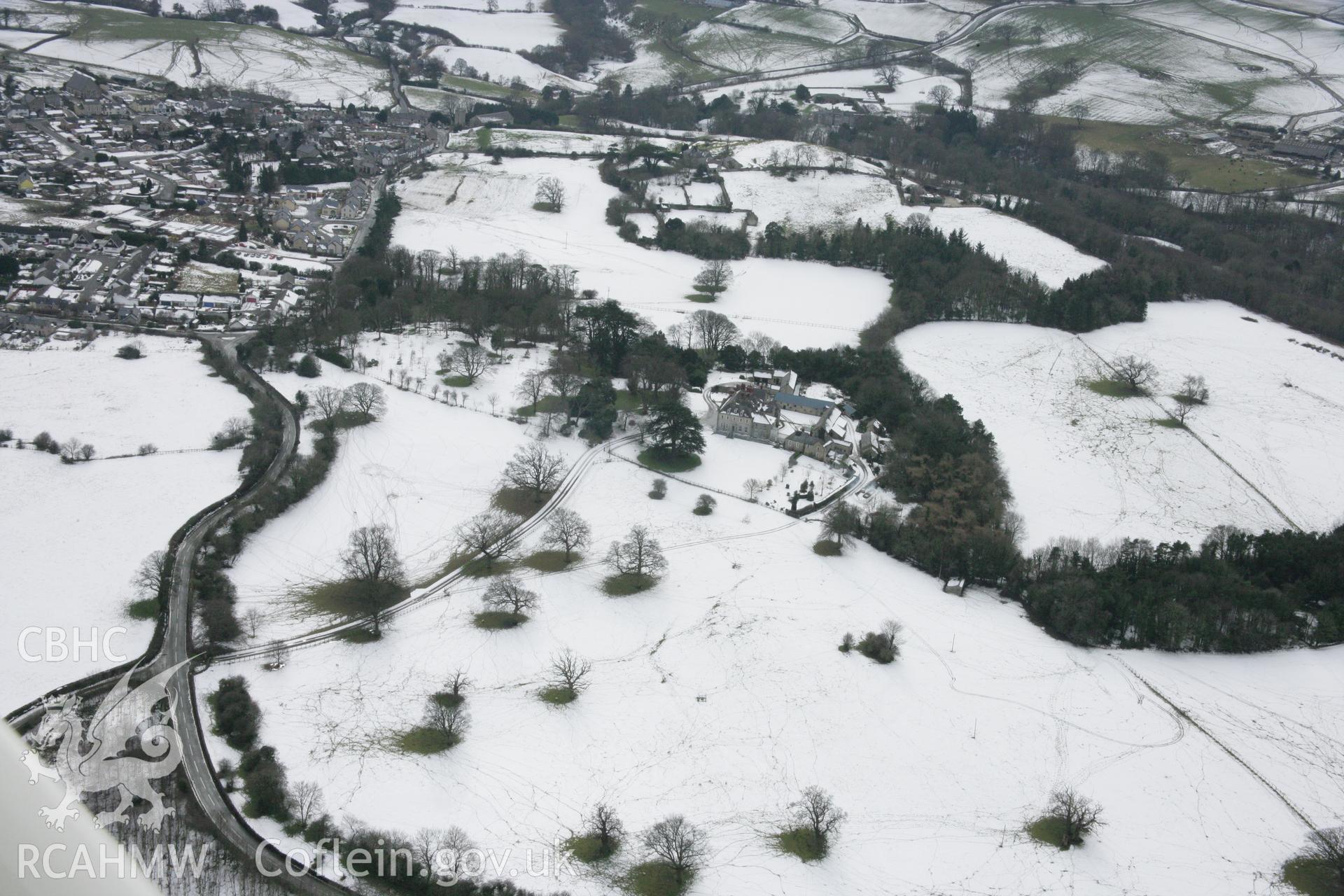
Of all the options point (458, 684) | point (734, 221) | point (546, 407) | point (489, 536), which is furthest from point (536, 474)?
point (734, 221)

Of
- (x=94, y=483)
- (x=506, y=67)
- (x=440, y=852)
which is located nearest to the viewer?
(x=440, y=852)

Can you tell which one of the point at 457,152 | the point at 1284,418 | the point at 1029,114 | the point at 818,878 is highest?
the point at 1029,114

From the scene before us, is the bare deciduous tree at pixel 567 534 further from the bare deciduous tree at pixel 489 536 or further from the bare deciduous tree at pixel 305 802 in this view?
the bare deciduous tree at pixel 305 802

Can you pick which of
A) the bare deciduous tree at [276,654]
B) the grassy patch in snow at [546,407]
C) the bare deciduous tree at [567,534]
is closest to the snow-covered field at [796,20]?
the grassy patch in snow at [546,407]

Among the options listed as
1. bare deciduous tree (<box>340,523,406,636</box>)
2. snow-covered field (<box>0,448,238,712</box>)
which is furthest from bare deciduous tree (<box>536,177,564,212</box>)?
bare deciduous tree (<box>340,523,406,636</box>)

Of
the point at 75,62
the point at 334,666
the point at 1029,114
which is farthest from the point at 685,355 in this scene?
the point at 75,62

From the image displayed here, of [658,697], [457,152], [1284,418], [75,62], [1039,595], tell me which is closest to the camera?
[658,697]

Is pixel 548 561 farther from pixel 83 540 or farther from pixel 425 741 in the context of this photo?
pixel 83 540

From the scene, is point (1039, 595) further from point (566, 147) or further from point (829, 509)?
point (566, 147)
